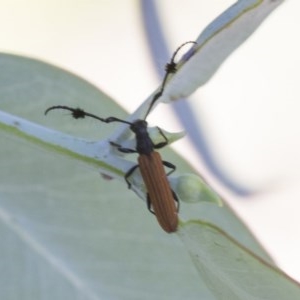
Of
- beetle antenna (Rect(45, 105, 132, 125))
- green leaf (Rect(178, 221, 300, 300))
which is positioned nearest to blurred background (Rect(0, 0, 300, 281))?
beetle antenna (Rect(45, 105, 132, 125))

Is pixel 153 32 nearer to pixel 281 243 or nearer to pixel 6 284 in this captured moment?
pixel 281 243

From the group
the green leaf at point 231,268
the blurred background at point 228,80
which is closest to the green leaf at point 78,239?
the green leaf at point 231,268

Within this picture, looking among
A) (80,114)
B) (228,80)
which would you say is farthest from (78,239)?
(228,80)

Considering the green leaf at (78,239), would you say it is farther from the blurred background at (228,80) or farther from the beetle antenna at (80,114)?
the blurred background at (228,80)

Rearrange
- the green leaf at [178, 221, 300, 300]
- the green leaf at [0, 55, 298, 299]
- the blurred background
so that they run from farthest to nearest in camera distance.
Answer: the blurred background, the green leaf at [0, 55, 298, 299], the green leaf at [178, 221, 300, 300]

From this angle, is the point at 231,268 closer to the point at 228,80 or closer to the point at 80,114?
the point at 80,114

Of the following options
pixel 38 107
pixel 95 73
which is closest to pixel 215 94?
pixel 95 73

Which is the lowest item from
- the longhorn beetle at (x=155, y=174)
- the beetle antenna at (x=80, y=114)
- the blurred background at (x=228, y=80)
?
the blurred background at (x=228, y=80)

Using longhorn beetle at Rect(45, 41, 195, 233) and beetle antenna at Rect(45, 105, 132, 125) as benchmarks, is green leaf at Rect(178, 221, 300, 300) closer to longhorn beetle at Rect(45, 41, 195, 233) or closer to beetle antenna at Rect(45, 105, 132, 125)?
longhorn beetle at Rect(45, 41, 195, 233)
